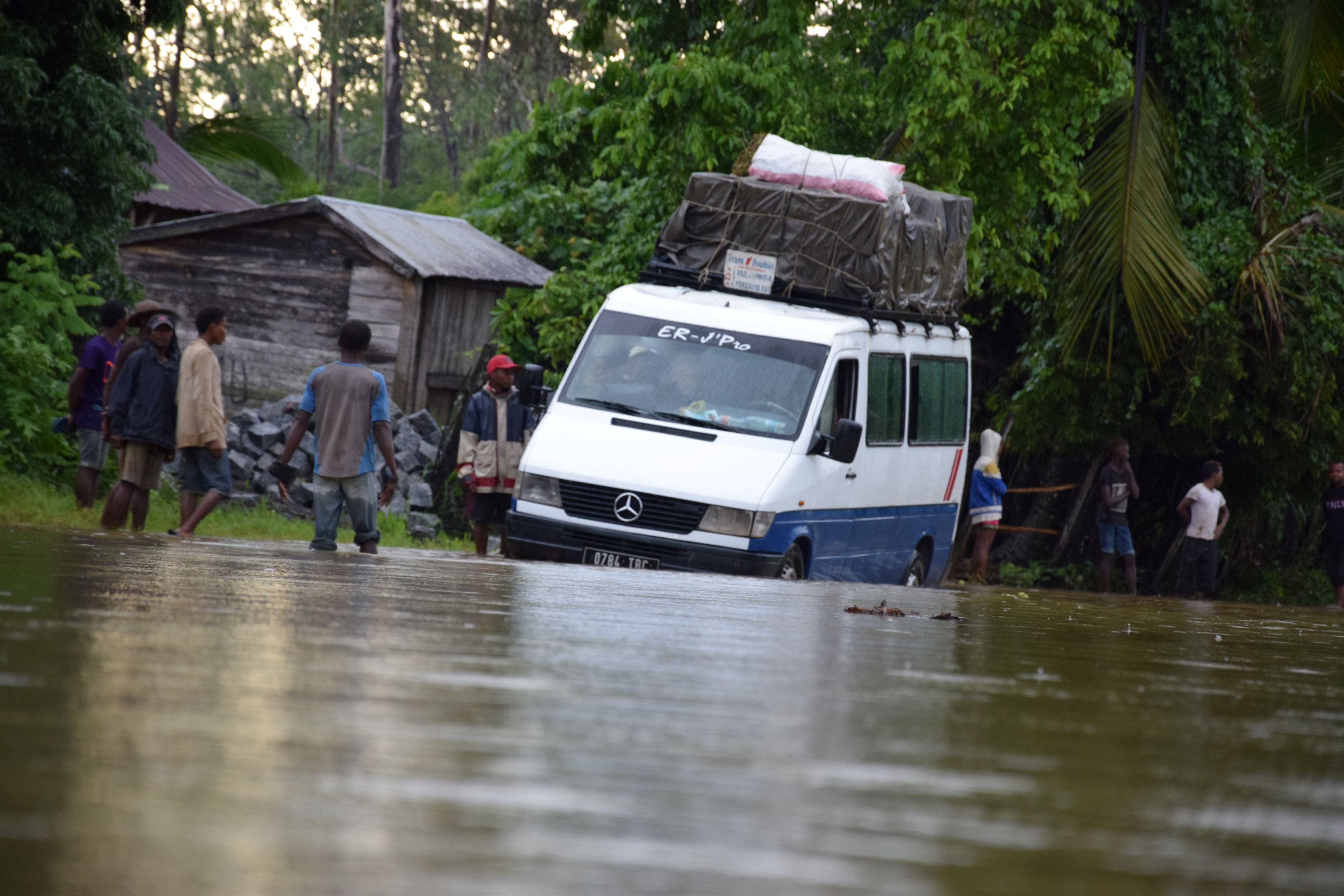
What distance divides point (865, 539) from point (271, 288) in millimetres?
12776

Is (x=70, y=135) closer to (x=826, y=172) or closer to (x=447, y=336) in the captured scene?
(x=826, y=172)

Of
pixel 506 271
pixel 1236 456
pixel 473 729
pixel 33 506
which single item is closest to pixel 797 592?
pixel 473 729

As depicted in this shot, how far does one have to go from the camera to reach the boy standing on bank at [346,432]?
10.1m

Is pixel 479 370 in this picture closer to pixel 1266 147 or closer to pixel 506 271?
pixel 506 271

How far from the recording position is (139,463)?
11.1m

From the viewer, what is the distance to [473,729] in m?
2.29

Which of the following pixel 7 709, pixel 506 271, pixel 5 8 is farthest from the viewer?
pixel 506 271

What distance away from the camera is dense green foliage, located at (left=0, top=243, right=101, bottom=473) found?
13289 millimetres

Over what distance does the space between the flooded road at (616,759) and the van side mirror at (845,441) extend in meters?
6.85

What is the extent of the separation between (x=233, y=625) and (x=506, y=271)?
61.7 feet

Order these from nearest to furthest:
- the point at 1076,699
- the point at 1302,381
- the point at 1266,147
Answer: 1. the point at 1076,699
2. the point at 1302,381
3. the point at 1266,147

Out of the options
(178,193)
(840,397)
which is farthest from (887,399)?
(178,193)

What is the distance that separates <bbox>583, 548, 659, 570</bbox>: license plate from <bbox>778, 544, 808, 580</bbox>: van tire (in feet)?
2.75

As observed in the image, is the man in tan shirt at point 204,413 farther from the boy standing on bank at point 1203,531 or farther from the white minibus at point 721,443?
the boy standing on bank at point 1203,531
